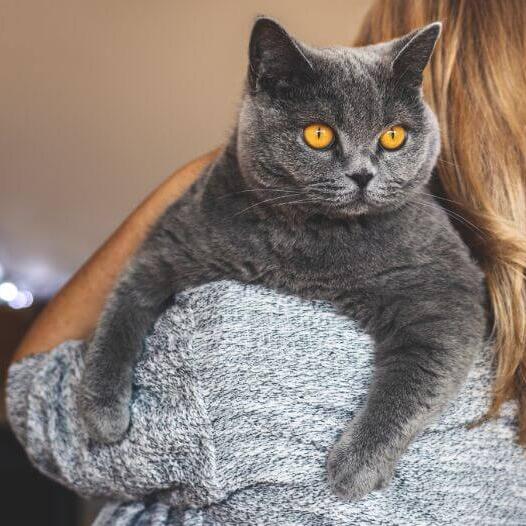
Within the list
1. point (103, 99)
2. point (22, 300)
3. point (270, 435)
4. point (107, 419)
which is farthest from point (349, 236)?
point (22, 300)

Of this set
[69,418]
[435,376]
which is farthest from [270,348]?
[69,418]

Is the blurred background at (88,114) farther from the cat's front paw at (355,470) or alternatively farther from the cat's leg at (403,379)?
the cat's front paw at (355,470)

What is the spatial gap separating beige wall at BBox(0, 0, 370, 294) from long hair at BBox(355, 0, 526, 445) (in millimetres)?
1530

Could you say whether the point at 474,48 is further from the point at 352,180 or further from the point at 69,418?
the point at 69,418

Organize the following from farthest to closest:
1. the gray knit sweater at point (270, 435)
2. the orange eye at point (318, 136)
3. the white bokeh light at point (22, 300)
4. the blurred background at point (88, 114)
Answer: the white bokeh light at point (22, 300) → the blurred background at point (88, 114) → the orange eye at point (318, 136) → the gray knit sweater at point (270, 435)

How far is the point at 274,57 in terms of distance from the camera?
92cm

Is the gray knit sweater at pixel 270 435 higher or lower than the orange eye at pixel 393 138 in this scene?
lower

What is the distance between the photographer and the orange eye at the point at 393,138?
0.92m

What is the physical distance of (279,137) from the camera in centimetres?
93

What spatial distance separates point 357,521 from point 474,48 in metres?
0.72

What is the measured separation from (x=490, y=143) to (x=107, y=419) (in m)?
0.68

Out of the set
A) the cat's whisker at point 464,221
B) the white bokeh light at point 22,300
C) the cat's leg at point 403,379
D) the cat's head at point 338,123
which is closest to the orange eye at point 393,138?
the cat's head at point 338,123

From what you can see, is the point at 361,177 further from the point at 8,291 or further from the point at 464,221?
the point at 8,291

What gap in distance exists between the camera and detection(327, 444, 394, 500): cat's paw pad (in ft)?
2.65
